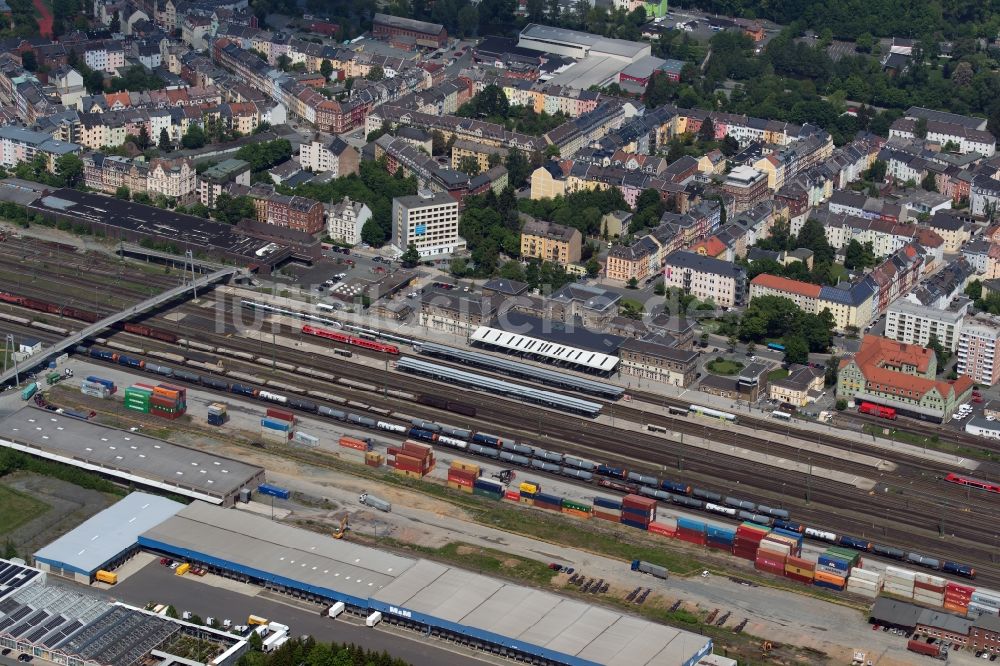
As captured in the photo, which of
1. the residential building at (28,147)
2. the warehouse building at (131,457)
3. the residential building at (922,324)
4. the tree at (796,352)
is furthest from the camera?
the residential building at (28,147)

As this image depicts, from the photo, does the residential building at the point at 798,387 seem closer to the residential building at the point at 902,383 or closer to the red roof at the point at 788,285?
the residential building at the point at 902,383

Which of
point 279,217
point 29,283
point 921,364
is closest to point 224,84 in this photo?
point 279,217

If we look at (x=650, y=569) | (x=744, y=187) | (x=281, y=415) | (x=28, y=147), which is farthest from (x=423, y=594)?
(x=28, y=147)

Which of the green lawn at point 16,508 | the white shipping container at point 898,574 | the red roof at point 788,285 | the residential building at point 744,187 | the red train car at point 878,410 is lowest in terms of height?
the green lawn at point 16,508

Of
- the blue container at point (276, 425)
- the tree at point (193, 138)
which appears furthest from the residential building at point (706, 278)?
the tree at point (193, 138)

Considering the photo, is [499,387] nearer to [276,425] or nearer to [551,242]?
[276,425]

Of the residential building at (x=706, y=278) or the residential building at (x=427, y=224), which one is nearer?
the residential building at (x=706, y=278)

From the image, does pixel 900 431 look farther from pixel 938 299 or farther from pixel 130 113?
pixel 130 113
